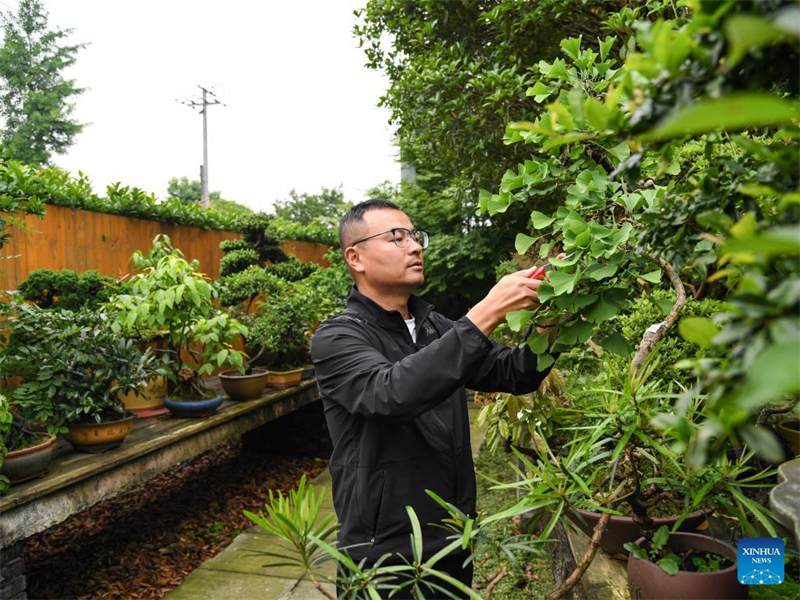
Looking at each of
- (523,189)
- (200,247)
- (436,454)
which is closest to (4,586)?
(436,454)

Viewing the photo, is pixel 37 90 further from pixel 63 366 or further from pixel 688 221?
pixel 688 221

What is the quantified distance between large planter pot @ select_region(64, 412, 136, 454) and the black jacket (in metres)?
2.15

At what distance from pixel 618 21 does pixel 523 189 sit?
2.29 m

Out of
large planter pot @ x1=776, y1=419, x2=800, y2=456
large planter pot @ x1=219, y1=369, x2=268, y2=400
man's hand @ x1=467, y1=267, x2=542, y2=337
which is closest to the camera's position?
man's hand @ x1=467, y1=267, x2=542, y2=337

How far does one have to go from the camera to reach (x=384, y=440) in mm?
1802

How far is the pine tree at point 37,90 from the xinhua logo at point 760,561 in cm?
1009

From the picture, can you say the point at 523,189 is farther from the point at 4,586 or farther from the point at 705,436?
the point at 4,586

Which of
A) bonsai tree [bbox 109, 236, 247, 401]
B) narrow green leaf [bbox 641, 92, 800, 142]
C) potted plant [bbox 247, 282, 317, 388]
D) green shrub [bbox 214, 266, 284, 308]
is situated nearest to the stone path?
bonsai tree [bbox 109, 236, 247, 401]

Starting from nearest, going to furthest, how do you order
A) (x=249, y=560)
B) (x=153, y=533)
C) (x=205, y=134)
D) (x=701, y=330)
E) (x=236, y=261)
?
(x=701, y=330), (x=249, y=560), (x=153, y=533), (x=236, y=261), (x=205, y=134)

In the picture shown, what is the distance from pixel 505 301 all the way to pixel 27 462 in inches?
108

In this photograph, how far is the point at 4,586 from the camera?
2.68 m

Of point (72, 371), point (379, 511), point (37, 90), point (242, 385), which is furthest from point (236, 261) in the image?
point (37, 90)

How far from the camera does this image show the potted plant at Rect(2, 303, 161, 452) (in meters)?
3.15

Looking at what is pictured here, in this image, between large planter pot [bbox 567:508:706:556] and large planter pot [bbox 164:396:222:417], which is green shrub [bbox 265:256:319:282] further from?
large planter pot [bbox 567:508:706:556]
